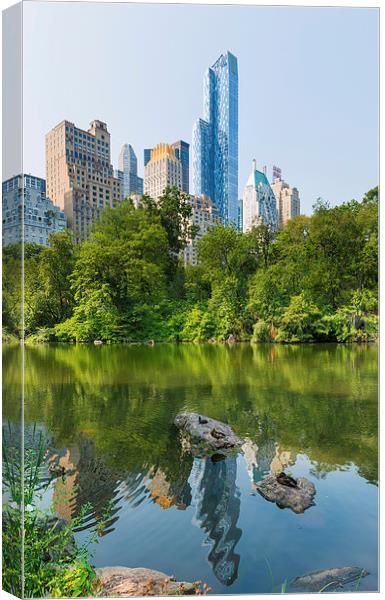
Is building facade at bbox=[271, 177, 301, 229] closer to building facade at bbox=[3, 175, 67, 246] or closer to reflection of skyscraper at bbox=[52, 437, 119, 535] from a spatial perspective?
building facade at bbox=[3, 175, 67, 246]

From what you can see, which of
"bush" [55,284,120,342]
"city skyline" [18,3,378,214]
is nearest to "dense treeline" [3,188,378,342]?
"bush" [55,284,120,342]

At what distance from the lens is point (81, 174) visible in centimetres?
306

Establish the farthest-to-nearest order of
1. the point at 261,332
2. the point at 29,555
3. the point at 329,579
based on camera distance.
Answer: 1. the point at 261,332
2. the point at 329,579
3. the point at 29,555

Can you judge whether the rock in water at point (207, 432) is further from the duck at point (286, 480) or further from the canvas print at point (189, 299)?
the duck at point (286, 480)

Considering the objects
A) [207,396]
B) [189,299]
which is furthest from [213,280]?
[207,396]

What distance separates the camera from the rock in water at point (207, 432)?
3.61 meters

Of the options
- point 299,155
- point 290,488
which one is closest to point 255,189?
point 299,155

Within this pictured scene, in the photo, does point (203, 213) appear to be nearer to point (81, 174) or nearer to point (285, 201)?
point (285, 201)

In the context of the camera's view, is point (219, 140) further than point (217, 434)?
No

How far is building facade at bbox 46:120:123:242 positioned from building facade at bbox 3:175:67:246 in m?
0.08

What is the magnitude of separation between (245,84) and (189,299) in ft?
5.43

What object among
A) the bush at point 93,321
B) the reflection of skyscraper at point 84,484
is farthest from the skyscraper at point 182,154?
the reflection of skyscraper at point 84,484

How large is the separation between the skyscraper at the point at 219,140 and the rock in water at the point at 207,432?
5.83 ft

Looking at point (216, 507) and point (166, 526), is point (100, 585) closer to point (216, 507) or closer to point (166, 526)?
point (166, 526)
